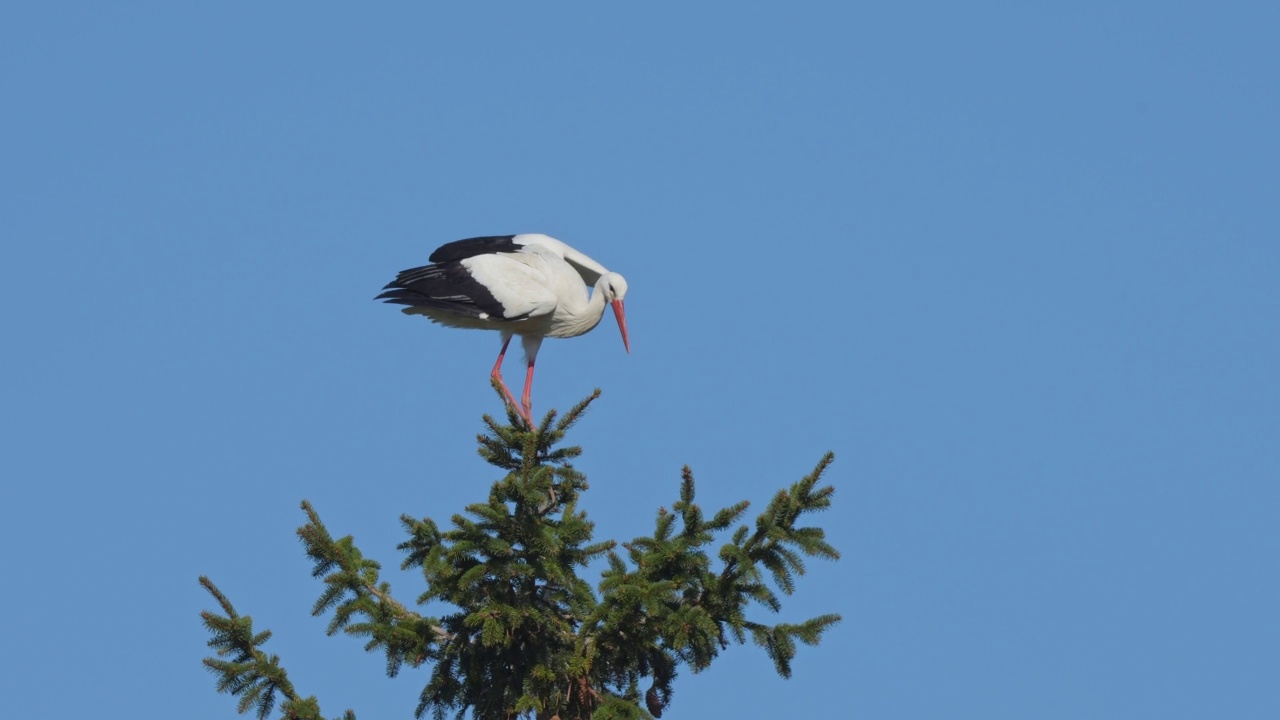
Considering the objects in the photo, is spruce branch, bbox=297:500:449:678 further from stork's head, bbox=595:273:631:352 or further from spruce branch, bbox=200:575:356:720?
stork's head, bbox=595:273:631:352

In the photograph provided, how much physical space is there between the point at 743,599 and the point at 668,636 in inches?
16.5

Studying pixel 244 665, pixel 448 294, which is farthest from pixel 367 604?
pixel 448 294

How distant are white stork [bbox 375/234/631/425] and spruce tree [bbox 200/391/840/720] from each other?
13.9ft

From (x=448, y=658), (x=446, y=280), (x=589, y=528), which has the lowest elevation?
(x=448, y=658)

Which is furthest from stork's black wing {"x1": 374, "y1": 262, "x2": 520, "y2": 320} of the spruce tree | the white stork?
the spruce tree

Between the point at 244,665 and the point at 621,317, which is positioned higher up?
the point at 621,317

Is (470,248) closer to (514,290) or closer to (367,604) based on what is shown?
(514,290)

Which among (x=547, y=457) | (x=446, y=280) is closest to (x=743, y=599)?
(x=547, y=457)

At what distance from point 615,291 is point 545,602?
212 inches

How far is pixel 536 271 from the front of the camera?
13.1 m

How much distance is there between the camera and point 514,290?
12859 millimetres

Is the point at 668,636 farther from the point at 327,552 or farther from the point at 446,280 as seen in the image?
the point at 446,280

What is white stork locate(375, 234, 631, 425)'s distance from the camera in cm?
1276

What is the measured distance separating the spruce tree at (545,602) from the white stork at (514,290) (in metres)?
4.23
